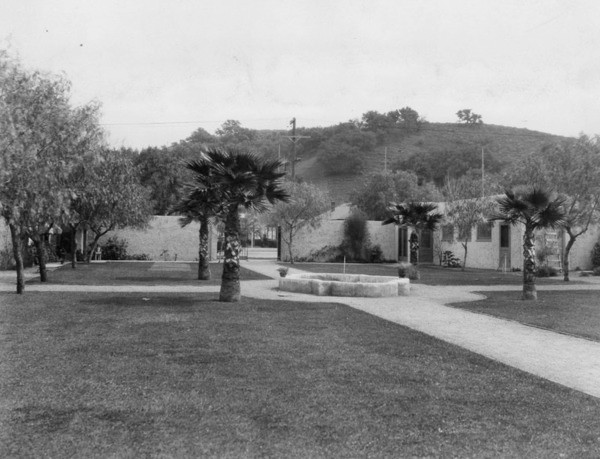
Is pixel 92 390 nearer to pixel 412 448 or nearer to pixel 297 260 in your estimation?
pixel 412 448

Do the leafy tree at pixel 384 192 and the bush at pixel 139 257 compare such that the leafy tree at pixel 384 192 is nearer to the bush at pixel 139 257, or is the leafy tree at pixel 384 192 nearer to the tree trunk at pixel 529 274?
the bush at pixel 139 257

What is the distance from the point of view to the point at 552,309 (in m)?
14.5

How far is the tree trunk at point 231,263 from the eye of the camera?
1505 centimetres

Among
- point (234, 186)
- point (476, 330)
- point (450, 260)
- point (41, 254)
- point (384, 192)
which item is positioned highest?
point (384, 192)

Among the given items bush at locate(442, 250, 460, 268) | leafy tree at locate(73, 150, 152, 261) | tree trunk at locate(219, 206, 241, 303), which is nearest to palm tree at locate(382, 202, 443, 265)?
bush at locate(442, 250, 460, 268)

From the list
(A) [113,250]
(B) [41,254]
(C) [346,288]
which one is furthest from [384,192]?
(B) [41,254]

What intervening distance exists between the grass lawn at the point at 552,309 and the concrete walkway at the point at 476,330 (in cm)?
40

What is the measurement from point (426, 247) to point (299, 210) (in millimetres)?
8197

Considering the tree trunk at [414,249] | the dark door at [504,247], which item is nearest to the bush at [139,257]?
the tree trunk at [414,249]

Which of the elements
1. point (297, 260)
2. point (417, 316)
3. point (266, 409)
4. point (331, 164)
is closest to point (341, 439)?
point (266, 409)

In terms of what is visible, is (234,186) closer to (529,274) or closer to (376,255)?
(529,274)

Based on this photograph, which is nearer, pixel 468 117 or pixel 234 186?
pixel 234 186

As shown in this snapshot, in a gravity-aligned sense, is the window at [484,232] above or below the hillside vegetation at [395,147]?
below

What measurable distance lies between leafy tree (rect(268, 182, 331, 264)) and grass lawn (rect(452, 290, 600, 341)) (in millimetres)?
19735
